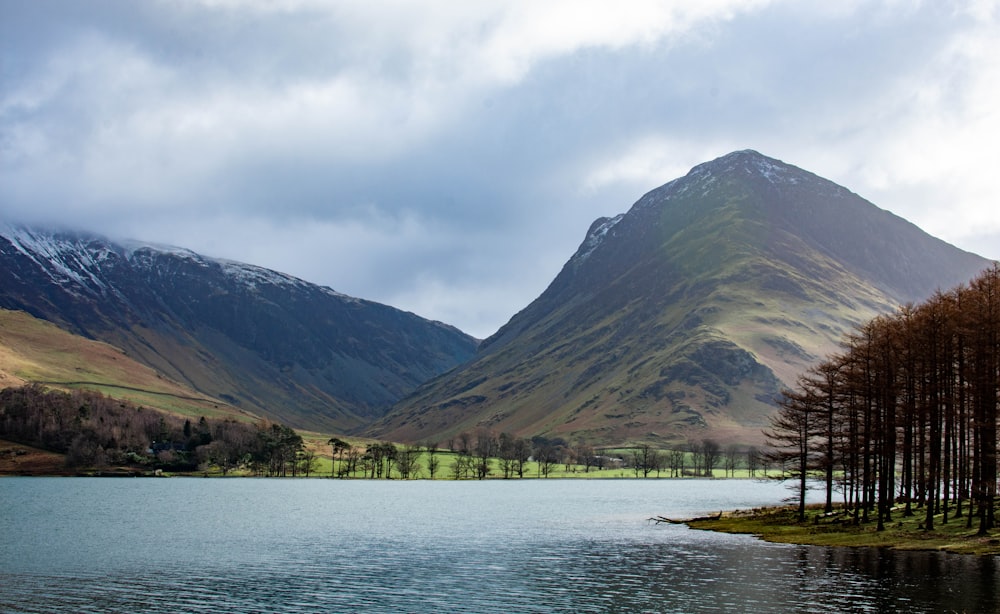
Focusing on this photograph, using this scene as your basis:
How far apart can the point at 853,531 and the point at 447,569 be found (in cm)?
4475

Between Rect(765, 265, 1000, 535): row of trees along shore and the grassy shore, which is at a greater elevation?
Rect(765, 265, 1000, 535): row of trees along shore

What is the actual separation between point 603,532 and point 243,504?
87.5 meters

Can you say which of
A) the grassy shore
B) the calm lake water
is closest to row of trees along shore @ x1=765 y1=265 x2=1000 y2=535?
the grassy shore

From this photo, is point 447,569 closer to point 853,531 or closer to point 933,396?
point 853,531

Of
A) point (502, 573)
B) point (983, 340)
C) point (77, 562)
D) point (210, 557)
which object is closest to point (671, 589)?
point (502, 573)

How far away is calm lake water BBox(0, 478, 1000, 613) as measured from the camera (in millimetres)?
59156

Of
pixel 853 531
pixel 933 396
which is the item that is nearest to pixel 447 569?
pixel 853 531

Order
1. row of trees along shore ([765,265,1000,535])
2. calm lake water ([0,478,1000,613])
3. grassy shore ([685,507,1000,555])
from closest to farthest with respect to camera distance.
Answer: calm lake water ([0,478,1000,613]) < grassy shore ([685,507,1000,555]) < row of trees along shore ([765,265,1000,535])

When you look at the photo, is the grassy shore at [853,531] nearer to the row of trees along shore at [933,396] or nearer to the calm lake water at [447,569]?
the row of trees along shore at [933,396]

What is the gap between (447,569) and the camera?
77.5 meters

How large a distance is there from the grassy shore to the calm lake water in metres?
1.73

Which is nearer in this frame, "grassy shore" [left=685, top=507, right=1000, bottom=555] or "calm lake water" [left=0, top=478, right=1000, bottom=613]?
"calm lake water" [left=0, top=478, right=1000, bottom=613]

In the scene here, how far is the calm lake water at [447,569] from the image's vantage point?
59156 millimetres

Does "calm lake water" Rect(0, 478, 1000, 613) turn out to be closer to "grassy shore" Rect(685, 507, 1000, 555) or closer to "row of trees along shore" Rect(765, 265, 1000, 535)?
"grassy shore" Rect(685, 507, 1000, 555)
